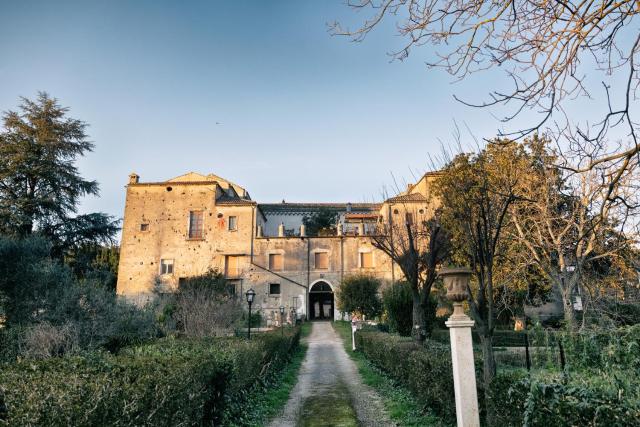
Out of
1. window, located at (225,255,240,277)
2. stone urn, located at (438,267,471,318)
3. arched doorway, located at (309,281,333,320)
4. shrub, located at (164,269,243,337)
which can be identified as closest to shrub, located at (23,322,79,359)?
shrub, located at (164,269,243,337)

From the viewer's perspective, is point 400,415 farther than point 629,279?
No

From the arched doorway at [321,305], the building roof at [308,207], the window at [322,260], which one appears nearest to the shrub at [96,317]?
the window at [322,260]

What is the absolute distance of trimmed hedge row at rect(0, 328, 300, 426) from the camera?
2.87 meters

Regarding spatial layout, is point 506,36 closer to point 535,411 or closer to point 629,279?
point 535,411

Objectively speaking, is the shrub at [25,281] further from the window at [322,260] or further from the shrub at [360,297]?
the window at [322,260]

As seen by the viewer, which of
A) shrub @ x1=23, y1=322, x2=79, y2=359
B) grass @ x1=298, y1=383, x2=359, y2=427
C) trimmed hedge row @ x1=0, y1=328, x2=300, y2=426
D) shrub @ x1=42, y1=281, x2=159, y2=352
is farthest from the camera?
shrub @ x1=42, y1=281, x2=159, y2=352

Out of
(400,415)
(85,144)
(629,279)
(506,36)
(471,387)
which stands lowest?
(400,415)

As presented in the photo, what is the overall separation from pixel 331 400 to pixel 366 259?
25.8 meters

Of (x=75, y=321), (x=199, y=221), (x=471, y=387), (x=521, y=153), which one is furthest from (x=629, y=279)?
(x=199, y=221)

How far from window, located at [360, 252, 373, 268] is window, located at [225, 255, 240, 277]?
10.3m

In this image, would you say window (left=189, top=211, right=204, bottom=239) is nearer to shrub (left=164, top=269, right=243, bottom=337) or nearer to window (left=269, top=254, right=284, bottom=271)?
window (left=269, top=254, right=284, bottom=271)

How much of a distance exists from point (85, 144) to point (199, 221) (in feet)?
40.1

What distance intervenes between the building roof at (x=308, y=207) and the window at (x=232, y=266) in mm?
9859

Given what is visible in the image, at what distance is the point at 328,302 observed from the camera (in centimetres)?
3881
